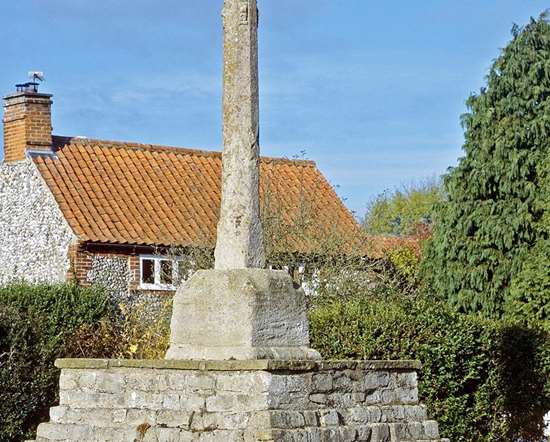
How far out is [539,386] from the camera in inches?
696

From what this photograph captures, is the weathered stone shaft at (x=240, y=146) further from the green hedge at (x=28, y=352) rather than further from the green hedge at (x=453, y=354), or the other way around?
the green hedge at (x=28, y=352)

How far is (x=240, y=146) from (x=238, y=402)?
2150mm

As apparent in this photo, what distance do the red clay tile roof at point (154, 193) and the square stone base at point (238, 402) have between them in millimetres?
16053

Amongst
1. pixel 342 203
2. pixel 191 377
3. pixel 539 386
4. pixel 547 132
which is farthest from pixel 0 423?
pixel 342 203

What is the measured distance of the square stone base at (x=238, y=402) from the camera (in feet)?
31.4

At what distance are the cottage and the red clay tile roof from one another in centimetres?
3

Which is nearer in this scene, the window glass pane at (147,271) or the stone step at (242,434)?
the stone step at (242,434)

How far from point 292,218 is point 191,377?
19.1m

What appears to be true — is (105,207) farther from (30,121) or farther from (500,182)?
(500,182)

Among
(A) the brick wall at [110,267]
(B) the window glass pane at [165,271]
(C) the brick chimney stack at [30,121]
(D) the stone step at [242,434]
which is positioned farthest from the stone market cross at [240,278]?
(C) the brick chimney stack at [30,121]

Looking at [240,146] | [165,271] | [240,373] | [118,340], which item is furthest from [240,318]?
[165,271]

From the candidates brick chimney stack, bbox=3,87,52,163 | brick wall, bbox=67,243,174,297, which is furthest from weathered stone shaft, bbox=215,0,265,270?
brick chimney stack, bbox=3,87,52,163

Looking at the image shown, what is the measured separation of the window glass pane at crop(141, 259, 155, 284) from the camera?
1125 inches

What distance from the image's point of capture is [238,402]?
31.5 feet
